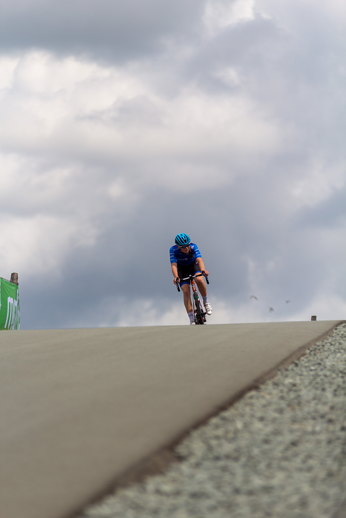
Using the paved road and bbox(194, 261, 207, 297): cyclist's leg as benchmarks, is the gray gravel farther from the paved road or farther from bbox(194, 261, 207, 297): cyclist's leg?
bbox(194, 261, 207, 297): cyclist's leg

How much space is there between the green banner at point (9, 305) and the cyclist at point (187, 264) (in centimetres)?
747

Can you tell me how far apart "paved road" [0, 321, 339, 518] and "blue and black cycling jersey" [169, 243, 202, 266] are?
5.03 m

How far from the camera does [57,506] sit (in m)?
2.59

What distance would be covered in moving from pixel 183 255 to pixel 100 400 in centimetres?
851

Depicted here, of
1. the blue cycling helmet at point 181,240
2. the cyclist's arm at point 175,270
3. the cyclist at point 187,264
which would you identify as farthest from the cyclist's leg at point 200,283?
the blue cycling helmet at point 181,240

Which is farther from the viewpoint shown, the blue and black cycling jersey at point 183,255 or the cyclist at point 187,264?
the blue and black cycling jersey at point 183,255

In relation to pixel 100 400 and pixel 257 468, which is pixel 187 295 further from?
pixel 257 468

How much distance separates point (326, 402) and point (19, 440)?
7.99 ft

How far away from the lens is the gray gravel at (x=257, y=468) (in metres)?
2.52

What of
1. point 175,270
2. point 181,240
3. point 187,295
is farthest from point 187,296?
point 181,240

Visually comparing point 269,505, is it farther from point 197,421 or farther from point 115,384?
point 115,384

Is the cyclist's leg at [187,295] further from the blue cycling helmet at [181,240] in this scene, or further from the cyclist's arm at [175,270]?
the blue cycling helmet at [181,240]

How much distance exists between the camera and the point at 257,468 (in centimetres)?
289

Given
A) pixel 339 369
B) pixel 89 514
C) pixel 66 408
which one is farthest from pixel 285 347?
pixel 89 514
